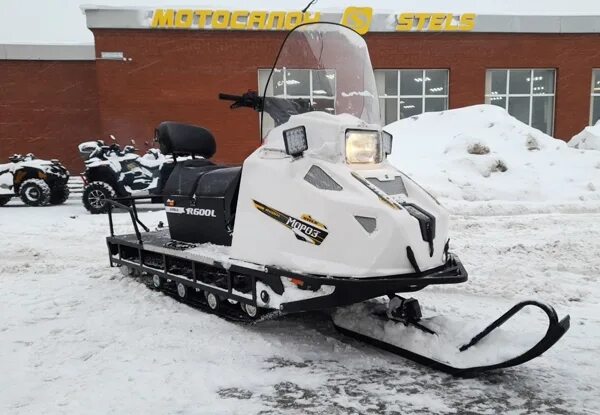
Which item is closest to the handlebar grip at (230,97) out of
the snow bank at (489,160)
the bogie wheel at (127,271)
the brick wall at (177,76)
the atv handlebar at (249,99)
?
the atv handlebar at (249,99)

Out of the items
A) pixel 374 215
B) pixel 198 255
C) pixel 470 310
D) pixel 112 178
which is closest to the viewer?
pixel 374 215

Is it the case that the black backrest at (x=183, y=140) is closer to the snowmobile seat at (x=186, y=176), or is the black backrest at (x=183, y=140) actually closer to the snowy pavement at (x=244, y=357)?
the snowmobile seat at (x=186, y=176)

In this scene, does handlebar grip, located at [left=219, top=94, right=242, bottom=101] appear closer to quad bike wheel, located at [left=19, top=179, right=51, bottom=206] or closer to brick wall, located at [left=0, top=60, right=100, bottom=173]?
quad bike wheel, located at [left=19, top=179, right=51, bottom=206]

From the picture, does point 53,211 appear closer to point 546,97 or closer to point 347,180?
point 347,180

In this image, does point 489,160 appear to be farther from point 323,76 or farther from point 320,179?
point 320,179

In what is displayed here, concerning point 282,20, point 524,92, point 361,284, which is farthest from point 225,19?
point 361,284

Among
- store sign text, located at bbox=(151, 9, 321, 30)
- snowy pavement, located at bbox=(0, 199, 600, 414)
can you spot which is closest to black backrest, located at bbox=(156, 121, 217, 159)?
snowy pavement, located at bbox=(0, 199, 600, 414)

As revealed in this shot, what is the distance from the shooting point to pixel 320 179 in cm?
291

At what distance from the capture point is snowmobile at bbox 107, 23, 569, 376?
8.88ft

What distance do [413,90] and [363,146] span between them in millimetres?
Result: 15261

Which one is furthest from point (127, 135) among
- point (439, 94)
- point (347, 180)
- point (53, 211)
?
point (347, 180)

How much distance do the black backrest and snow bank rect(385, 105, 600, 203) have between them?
6.12 metres

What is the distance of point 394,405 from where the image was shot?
7.97 feet

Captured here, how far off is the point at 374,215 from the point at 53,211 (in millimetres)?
9028
